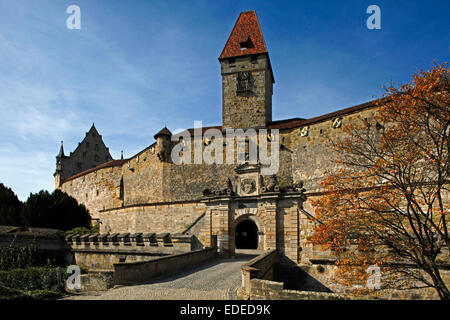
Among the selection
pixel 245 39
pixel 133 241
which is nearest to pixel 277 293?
pixel 133 241

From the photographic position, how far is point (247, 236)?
20.8 m

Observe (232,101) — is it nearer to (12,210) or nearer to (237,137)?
(237,137)

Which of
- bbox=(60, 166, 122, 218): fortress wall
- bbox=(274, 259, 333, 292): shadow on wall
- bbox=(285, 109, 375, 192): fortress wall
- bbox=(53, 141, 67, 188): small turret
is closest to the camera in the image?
bbox=(274, 259, 333, 292): shadow on wall

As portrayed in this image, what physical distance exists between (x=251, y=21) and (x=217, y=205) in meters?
30.0

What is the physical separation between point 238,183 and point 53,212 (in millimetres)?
25234

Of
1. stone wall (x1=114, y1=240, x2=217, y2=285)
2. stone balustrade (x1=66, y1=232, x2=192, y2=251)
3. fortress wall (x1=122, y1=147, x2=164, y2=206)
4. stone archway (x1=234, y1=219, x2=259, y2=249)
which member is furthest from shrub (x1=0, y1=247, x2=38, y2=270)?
fortress wall (x1=122, y1=147, x2=164, y2=206)

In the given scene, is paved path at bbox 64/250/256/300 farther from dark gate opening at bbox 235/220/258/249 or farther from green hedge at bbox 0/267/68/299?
dark gate opening at bbox 235/220/258/249

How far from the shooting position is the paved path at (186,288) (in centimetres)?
787

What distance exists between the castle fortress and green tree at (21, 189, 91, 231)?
3.49 meters

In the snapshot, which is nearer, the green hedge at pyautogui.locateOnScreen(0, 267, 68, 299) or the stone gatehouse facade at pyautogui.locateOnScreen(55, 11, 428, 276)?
the green hedge at pyautogui.locateOnScreen(0, 267, 68, 299)

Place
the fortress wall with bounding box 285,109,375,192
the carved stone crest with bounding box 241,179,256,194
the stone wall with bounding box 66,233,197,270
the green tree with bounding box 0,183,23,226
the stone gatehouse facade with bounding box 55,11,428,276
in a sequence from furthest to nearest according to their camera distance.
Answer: the green tree with bounding box 0,183,23,226 → the fortress wall with bounding box 285,109,375,192 → the carved stone crest with bounding box 241,179,256,194 → the stone wall with bounding box 66,233,197,270 → the stone gatehouse facade with bounding box 55,11,428,276

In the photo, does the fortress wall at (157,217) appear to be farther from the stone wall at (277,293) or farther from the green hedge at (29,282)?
the stone wall at (277,293)

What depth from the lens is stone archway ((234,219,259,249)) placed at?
20.3 metres
